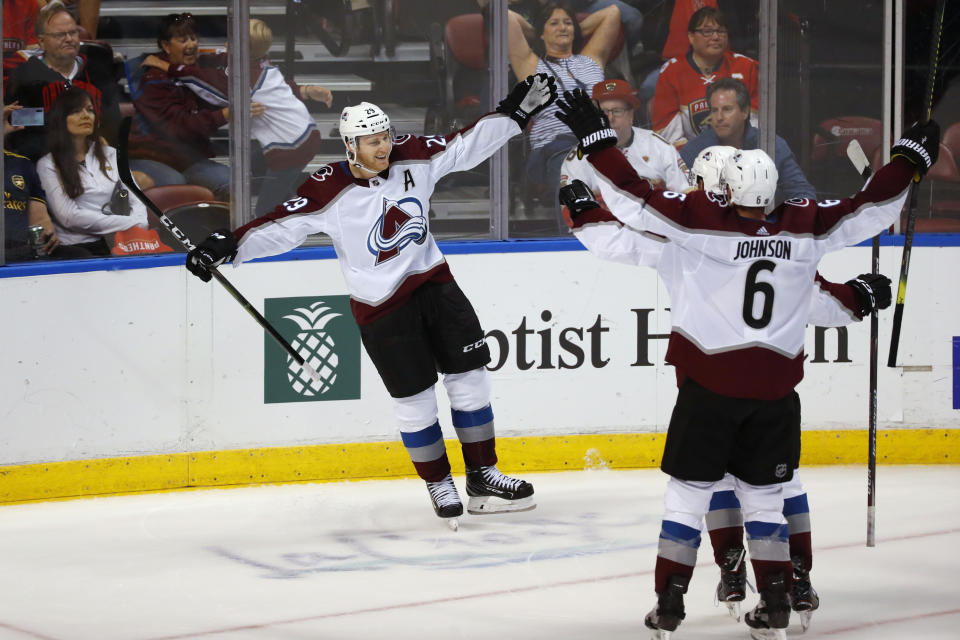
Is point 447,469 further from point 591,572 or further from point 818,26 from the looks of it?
point 818,26

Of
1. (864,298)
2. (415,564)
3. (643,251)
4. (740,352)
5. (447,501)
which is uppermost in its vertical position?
(643,251)

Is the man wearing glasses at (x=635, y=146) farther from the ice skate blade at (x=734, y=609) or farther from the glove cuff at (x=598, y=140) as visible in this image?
the ice skate blade at (x=734, y=609)

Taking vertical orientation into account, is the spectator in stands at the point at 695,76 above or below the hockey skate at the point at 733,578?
above

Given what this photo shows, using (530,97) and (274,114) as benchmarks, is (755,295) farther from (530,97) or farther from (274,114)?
(274,114)

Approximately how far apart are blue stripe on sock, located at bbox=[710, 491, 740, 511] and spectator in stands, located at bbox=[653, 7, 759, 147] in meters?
2.53

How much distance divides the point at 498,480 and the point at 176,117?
75.1 inches

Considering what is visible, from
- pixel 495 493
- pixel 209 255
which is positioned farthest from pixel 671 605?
pixel 209 255

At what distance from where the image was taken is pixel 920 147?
128 inches

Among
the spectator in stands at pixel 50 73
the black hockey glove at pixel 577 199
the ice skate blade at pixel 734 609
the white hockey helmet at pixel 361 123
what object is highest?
the spectator in stands at pixel 50 73

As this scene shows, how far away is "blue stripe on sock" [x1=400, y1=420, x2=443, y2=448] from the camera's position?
14.7ft

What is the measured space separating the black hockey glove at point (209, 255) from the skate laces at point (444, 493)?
1016 millimetres

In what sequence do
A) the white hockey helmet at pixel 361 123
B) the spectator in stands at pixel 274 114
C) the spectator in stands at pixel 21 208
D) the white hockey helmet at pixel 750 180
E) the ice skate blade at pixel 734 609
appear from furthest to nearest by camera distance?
the spectator in stands at pixel 274 114 → the spectator in stands at pixel 21 208 → the white hockey helmet at pixel 361 123 → the ice skate blade at pixel 734 609 → the white hockey helmet at pixel 750 180

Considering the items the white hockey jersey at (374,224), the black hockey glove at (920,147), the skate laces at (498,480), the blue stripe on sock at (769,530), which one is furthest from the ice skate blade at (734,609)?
the white hockey jersey at (374,224)

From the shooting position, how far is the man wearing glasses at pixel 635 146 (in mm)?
5535
